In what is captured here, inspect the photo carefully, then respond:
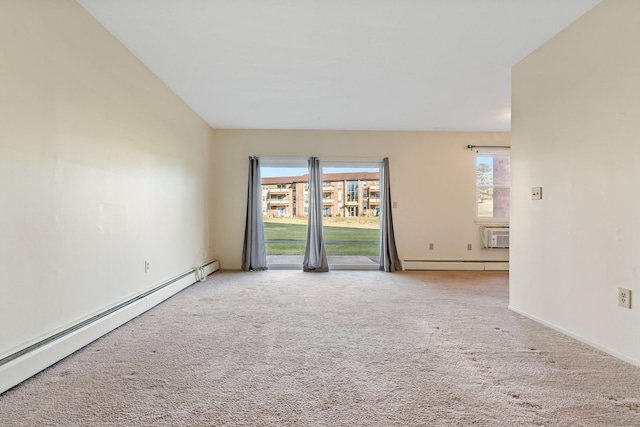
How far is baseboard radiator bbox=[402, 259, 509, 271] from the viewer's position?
4707mm

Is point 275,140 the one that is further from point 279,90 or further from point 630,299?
point 630,299

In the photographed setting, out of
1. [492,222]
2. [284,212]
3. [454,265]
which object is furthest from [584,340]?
[284,212]

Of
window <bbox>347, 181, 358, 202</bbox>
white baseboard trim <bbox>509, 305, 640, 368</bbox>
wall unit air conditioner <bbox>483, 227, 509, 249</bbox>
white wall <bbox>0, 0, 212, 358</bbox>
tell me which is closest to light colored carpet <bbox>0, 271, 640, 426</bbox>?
white baseboard trim <bbox>509, 305, 640, 368</bbox>

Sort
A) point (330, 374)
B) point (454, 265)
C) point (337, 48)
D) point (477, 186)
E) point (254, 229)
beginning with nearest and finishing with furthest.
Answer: point (330, 374)
point (337, 48)
point (254, 229)
point (454, 265)
point (477, 186)

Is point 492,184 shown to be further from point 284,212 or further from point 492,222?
point 284,212

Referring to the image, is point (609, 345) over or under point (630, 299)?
under

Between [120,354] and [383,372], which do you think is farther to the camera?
[120,354]

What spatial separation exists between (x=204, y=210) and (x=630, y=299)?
15.0 feet

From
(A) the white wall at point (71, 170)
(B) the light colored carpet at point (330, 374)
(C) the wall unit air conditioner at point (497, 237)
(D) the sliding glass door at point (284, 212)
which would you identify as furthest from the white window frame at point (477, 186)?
(A) the white wall at point (71, 170)

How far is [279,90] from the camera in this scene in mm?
3170

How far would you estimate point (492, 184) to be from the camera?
485 centimetres

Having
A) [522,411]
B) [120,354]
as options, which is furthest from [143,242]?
[522,411]

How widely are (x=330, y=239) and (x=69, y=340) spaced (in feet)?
11.7

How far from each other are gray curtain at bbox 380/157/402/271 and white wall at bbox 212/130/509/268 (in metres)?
0.16
